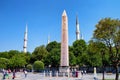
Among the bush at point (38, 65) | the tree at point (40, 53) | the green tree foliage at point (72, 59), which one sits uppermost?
the tree at point (40, 53)

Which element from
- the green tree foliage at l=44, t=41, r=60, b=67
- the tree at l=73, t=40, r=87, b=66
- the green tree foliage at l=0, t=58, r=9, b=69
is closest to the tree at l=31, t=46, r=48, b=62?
the green tree foliage at l=44, t=41, r=60, b=67

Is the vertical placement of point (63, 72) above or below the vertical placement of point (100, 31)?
below

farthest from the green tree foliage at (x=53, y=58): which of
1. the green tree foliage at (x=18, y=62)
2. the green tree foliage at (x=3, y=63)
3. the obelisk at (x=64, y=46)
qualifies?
the obelisk at (x=64, y=46)

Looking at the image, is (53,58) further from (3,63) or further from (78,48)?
(3,63)

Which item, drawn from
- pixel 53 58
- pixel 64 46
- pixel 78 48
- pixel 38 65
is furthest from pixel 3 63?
pixel 64 46

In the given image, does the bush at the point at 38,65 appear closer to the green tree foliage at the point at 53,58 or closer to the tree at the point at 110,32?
the green tree foliage at the point at 53,58

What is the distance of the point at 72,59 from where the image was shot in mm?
71375

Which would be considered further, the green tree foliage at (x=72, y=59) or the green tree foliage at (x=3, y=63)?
the green tree foliage at (x=3, y=63)

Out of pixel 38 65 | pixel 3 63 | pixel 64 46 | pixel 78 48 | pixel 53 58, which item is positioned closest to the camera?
pixel 64 46

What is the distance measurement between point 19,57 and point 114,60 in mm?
59790

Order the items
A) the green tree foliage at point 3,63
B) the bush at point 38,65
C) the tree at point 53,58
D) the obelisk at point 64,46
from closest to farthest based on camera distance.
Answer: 1. the obelisk at point 64,46
2. the tree at point 53,58
3. the bush at point 38,65
4. the green tree foliage at point 3,63

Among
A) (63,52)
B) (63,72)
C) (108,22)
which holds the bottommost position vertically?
(63,72)

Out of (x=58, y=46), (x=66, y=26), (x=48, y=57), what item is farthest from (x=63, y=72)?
(x=58, y=46)

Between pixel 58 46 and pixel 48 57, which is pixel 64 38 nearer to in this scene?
pixel 48 57
